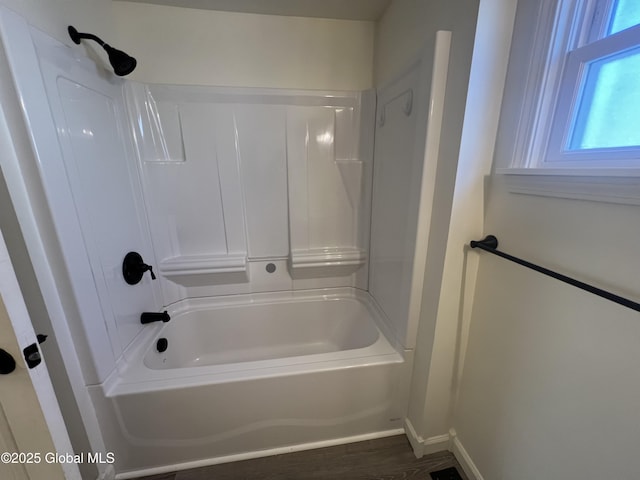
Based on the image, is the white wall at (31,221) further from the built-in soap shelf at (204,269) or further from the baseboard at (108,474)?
the built-in soap shelf at (204,269)

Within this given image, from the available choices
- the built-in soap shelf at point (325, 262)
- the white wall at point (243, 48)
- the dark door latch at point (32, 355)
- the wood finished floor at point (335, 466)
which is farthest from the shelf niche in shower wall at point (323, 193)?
the dark door latch at point (32, 355)

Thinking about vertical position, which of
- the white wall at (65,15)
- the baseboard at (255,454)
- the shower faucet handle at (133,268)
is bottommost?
the baseboard at (255,454)

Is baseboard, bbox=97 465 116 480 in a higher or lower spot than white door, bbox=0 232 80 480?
lower

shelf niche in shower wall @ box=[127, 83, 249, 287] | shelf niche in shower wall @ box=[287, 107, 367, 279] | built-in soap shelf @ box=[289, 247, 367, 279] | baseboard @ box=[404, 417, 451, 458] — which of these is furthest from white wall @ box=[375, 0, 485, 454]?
shelf niche in shower wall @ box=[127, 83, 249, 287]

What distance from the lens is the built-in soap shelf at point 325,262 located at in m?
1.87

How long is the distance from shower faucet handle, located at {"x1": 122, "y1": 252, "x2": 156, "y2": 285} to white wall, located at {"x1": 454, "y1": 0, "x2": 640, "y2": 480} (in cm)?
166

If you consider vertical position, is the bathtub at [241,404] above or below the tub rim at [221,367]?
below

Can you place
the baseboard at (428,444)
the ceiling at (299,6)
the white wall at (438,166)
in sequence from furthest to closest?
the ceiling at (299,6) → the baseboard at (428,444) → the white wall at (438,166)

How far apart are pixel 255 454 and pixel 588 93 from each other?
1.99 m

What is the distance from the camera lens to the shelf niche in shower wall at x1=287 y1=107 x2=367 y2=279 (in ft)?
5.64

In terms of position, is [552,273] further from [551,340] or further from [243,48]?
[243,48]

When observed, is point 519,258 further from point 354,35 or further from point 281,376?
point 354,35

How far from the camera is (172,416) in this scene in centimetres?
118

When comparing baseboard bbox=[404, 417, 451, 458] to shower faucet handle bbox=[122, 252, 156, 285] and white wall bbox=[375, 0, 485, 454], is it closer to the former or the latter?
white wall bbox=[375, 0, 485, 454]
